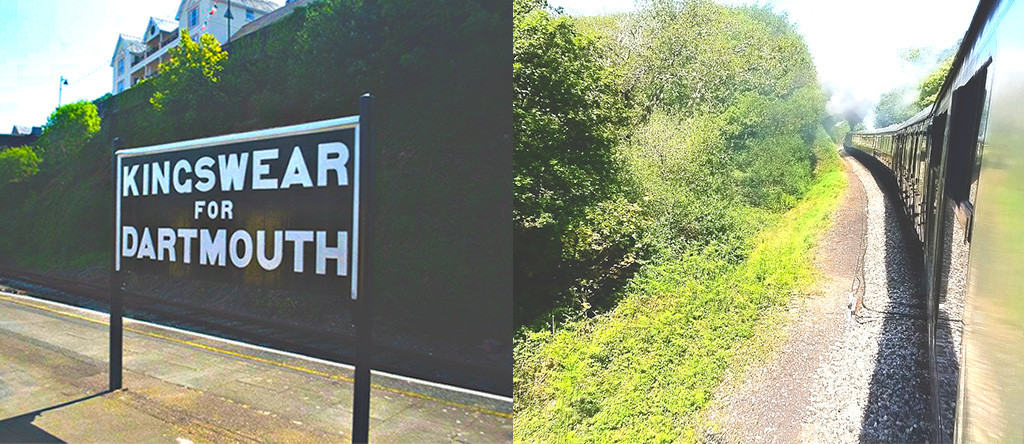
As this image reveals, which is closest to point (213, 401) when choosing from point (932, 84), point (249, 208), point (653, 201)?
point (249, 208)

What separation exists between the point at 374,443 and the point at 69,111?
1187 cm

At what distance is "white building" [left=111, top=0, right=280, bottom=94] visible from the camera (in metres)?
11.0

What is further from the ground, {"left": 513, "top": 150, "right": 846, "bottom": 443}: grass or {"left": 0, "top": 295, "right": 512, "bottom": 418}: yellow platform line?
{"left": 513, "top": 150, "right": 846, "bottom": 443}: grass

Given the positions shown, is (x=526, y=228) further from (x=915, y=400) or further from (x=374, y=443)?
(x=915, y=400)

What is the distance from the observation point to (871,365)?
189 cm

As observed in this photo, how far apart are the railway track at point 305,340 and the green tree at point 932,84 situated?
3.79 metres

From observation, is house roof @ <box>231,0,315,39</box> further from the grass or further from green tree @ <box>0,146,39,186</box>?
the grass

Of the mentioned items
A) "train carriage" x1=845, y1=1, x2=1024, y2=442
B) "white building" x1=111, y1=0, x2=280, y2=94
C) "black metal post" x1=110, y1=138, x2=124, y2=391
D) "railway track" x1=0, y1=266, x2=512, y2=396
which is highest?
"white building" x1=111, y1=0, x2=280, y2=94

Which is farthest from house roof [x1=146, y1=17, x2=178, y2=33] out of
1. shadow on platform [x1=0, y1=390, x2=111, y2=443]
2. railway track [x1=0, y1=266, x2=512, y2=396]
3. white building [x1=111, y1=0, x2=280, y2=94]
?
shadow on platform [x1=0, y1=390, x2=111, y2=443]

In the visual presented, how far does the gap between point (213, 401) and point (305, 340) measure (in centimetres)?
317

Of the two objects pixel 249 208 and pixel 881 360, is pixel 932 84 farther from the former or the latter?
pixel 249 208

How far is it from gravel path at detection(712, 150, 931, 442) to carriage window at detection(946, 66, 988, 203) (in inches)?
16.5

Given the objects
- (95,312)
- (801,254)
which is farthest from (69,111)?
(801,254)

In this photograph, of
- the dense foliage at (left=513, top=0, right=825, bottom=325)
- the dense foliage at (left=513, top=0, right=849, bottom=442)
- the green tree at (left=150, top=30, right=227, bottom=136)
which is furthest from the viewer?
the green tree at (left=150, top=30, right=227, bottom=136)
